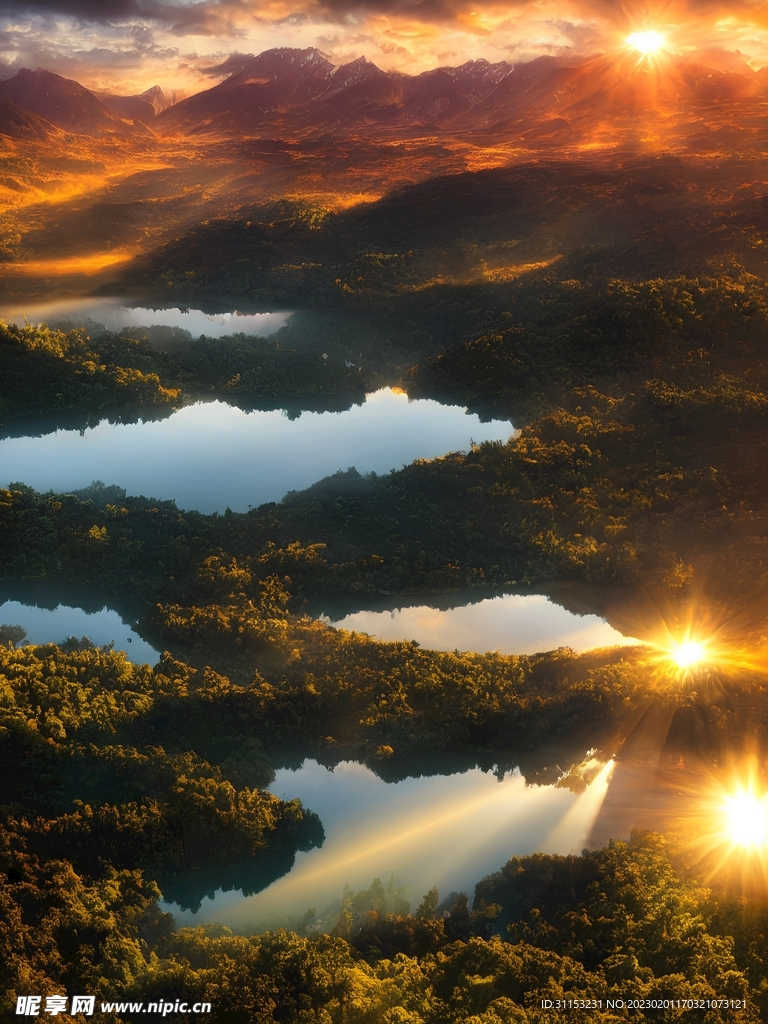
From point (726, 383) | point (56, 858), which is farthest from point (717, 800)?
point (726, 383)

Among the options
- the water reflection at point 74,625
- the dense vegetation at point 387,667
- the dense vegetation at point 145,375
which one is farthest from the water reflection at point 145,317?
the water reflection at point 74,625

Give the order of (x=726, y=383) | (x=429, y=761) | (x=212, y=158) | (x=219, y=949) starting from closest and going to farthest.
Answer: (x=219, y=949)
(x=429, y=761)
(x=726, y=383)
(x=212, y=158)

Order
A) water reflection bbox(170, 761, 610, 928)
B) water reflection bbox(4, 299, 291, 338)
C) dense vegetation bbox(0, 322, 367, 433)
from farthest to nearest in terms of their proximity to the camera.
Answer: water reflection bbox(4, 299, 291, 338) < dense vegetation bbox(0, 322, 367, 433) < water reflection bbox(170, 761, 610, 928)

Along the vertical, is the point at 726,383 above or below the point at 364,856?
above

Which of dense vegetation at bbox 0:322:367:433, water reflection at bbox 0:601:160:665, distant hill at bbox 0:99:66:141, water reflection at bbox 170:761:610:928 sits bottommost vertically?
water reflection at bbox 170:761:610:928

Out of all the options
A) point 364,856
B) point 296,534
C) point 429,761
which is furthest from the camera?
point 296,534

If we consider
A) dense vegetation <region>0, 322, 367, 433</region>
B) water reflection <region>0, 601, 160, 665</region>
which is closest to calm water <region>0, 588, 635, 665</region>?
water reflection <region>0, 601, 160, 665</region>

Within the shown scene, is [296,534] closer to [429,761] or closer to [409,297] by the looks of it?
[429,761]

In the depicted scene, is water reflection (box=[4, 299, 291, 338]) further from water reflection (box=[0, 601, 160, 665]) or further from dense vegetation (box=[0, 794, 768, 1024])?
dense vegetation (box=[0, 794, 768, 1024])
